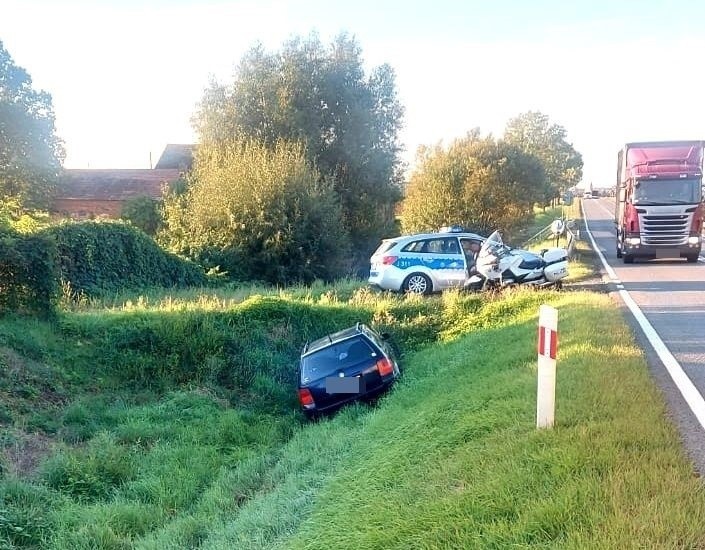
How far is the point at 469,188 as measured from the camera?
31906 millimetres

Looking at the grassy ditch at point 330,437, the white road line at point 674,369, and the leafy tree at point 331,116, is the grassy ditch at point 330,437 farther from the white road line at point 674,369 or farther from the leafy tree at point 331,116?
the leafy tree at point 331,116

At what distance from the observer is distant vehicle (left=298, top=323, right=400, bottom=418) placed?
8.91m

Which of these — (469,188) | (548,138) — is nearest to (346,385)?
(469,188)

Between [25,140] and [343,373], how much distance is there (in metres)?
31.9

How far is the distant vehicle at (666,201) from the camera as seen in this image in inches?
733

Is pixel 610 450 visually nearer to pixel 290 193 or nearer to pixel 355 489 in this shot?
pixel 355 489

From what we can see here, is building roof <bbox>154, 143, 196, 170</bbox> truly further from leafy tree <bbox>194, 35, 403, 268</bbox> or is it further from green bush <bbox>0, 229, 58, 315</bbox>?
green bush <bbox>0, 229, 58, 315</bbox>

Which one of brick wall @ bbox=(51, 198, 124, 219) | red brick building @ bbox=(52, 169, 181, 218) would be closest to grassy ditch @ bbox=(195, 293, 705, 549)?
red brick building @ bbox=(52, 169, 181, 218)

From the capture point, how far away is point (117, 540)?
5824mm

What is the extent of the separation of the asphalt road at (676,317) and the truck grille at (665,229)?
723mm

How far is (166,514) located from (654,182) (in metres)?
17.6

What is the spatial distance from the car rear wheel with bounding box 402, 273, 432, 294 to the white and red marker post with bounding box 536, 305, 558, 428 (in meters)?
10.2

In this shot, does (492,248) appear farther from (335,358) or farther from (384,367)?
(335,358)

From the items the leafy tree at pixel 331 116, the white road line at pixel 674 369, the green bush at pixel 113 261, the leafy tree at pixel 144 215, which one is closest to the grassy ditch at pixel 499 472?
the white road line at pixel 674 369
